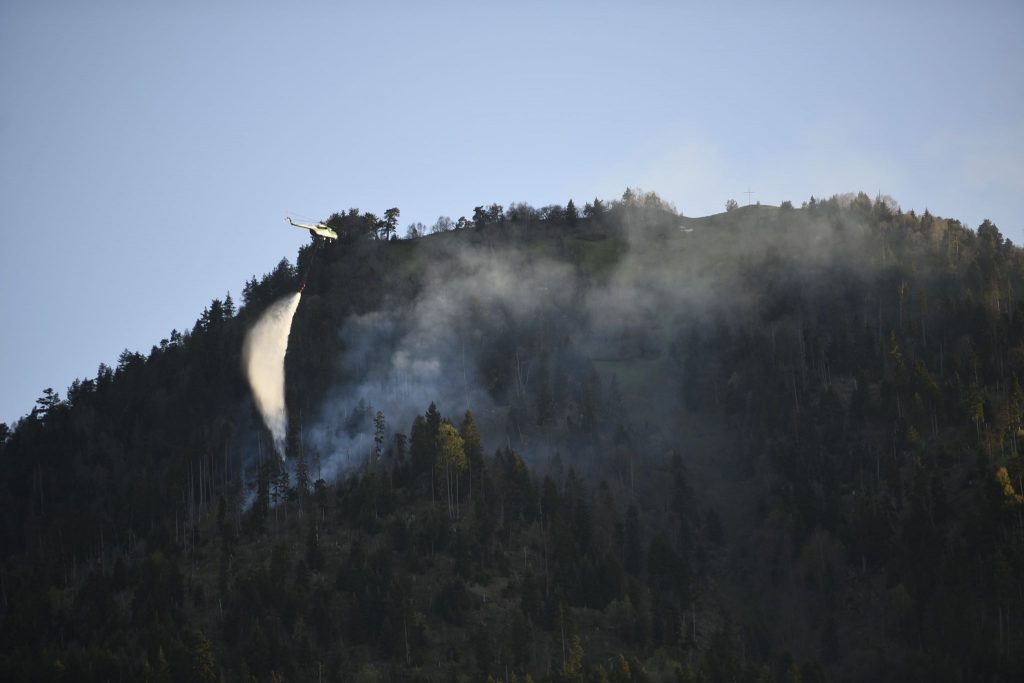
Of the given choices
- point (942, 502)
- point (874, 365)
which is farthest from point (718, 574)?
point (874, 365)

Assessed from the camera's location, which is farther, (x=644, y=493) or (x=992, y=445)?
(x=644, y=493)

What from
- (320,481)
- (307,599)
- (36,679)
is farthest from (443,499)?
(36,679)

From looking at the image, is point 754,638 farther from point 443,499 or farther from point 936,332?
point 936,332

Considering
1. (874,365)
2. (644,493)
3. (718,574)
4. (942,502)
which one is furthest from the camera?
(874,365)

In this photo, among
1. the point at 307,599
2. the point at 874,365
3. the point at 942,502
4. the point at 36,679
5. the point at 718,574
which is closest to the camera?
the point at 36,679

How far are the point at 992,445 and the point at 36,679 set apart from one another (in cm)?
11330

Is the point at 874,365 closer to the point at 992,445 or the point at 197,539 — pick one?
the point at 992,445

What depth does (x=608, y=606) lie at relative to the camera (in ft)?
476

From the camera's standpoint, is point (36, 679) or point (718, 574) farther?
point (718, 574)

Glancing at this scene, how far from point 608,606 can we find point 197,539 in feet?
176

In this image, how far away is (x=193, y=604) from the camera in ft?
468

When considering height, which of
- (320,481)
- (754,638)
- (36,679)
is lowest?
(754,638)

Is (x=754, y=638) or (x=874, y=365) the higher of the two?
(x=874, y=365)

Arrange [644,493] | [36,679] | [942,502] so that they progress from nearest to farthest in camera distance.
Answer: [36,679] < [942,502] < [644,493]
